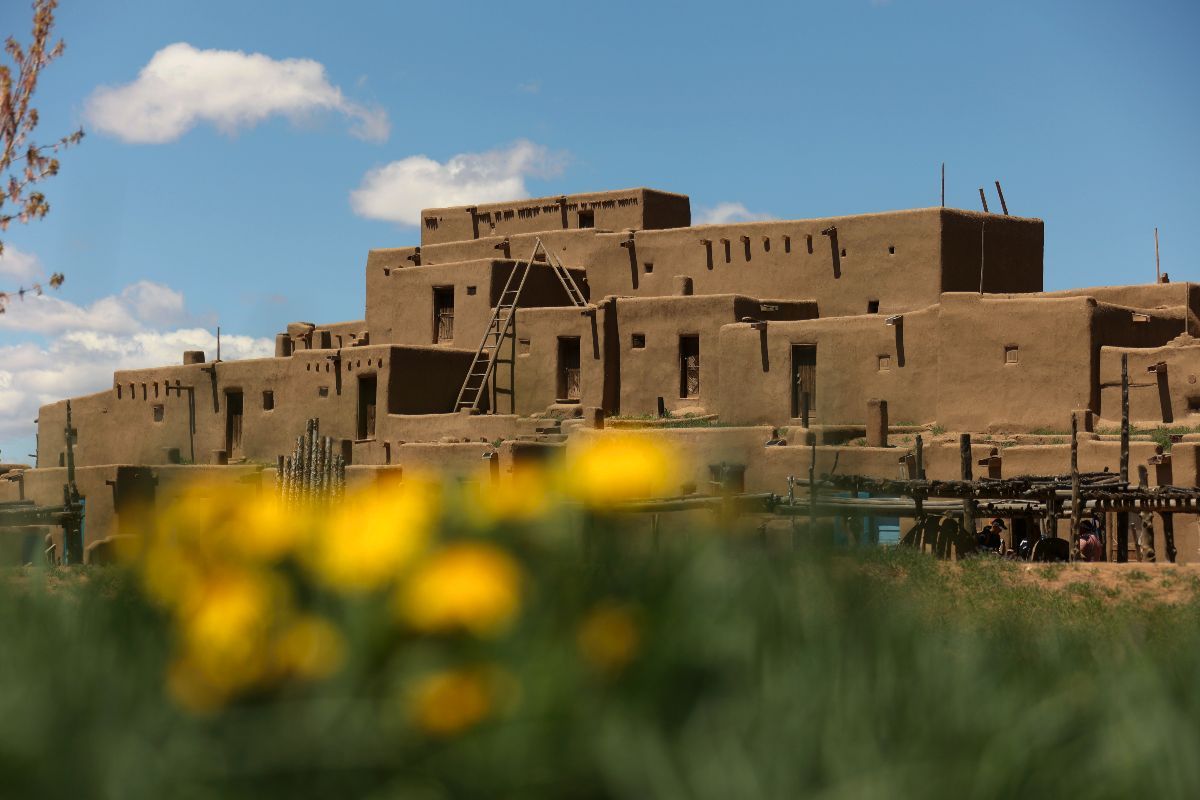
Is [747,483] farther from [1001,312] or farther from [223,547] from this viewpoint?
[223,547]

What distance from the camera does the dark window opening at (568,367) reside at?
85.0ft

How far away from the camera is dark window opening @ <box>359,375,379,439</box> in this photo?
85.1 feet

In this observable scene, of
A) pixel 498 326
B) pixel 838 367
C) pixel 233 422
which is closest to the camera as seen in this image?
pixel 838 367

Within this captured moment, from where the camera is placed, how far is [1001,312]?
21.3 m

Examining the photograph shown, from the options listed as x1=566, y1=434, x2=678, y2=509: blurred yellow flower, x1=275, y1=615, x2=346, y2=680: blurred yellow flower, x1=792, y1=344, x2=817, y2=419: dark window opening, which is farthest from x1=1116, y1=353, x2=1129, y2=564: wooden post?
x1=275, y1=615, x2=346, y2=680: blurred yellow flower

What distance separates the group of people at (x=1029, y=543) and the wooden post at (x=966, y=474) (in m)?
0.36

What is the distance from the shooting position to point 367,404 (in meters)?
26.2

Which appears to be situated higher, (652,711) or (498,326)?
(498,326)

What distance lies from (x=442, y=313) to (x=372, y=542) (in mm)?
26102

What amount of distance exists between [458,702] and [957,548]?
1424cm

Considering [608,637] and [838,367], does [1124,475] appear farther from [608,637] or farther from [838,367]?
[608,637]

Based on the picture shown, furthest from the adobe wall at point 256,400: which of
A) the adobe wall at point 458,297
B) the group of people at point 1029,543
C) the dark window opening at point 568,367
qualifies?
the group of people at point 1029,543

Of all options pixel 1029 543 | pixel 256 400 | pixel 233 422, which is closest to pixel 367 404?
pixel 256 400

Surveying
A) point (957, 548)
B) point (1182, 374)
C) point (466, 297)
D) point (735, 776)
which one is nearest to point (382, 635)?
point (735, 776)
